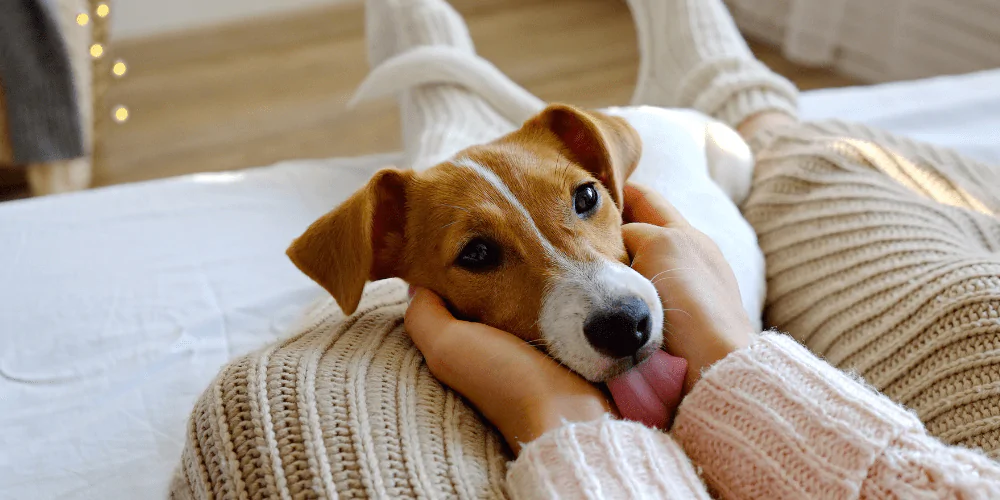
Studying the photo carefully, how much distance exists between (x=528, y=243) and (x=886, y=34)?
99.6 inches

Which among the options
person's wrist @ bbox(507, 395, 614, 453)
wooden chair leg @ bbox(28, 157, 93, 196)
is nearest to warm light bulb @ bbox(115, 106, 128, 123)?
wooden chair leg @ bbox(28, 157, 93, 196)

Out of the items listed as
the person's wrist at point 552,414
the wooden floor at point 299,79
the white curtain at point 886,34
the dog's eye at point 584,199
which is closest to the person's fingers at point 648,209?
the dog's eye at point 584,199

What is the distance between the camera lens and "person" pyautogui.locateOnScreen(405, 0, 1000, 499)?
0.69 metres

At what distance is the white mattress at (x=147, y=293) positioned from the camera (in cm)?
104

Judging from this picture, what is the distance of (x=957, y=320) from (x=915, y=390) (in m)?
0.09

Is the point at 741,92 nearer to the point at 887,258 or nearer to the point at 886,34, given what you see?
the point at 887,258

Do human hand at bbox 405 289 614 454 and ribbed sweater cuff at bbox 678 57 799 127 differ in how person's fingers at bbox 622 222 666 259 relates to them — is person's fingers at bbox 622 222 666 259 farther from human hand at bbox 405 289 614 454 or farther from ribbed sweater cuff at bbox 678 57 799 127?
ribbed sweater cuff at bbox 678 57 799 127

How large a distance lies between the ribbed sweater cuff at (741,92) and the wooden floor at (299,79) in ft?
4.25

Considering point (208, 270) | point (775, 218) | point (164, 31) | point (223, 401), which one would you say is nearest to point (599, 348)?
point (223, 401)

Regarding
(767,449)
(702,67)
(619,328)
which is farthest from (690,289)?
(702,67)

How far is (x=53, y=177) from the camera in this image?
7.69 ft

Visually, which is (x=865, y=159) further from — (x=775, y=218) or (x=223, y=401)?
(x=223, y=401)

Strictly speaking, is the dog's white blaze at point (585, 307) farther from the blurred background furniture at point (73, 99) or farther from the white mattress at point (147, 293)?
the blurred background furniture at point (73, 99)

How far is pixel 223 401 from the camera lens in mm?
790
